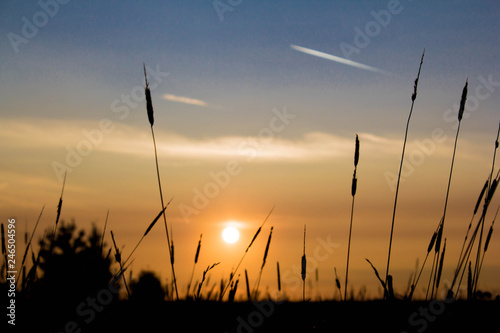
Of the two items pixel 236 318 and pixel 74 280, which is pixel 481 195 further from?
pixel 74 280

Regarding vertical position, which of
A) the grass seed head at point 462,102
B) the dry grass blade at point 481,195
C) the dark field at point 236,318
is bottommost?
the dark field at point 236,318

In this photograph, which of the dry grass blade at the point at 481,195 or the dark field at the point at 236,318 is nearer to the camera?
the dark field at the point at 236,318

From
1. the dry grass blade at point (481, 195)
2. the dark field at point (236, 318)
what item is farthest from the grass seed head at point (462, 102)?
the dark field at point (236, 318)

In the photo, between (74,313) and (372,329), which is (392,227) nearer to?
(372,329)

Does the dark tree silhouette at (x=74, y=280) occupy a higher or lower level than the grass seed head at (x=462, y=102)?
lower

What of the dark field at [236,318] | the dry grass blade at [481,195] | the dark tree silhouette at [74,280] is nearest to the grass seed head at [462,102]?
the dry grass blade at [481,195]

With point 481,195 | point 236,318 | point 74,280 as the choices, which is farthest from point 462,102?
point 74,280

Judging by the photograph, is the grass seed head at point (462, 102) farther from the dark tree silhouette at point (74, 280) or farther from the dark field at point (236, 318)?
the dark tree silhouette at point (74, 280)

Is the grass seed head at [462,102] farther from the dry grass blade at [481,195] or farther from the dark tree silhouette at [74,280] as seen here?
the dark tree silhouette at [74,280]

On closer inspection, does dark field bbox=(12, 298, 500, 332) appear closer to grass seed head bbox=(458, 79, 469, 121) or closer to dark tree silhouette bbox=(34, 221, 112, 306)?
dark tree silhouette bbox=(34, 221, 112, 306)

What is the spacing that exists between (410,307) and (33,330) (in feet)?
6.70

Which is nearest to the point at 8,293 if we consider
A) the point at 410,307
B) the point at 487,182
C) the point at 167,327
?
the point at 167,327

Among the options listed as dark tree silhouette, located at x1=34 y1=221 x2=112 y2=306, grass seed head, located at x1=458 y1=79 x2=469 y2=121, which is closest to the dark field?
dark tree silhouette, located at x1=34 y1=221 x2=112 y2=306

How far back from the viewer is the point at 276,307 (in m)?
3.67
